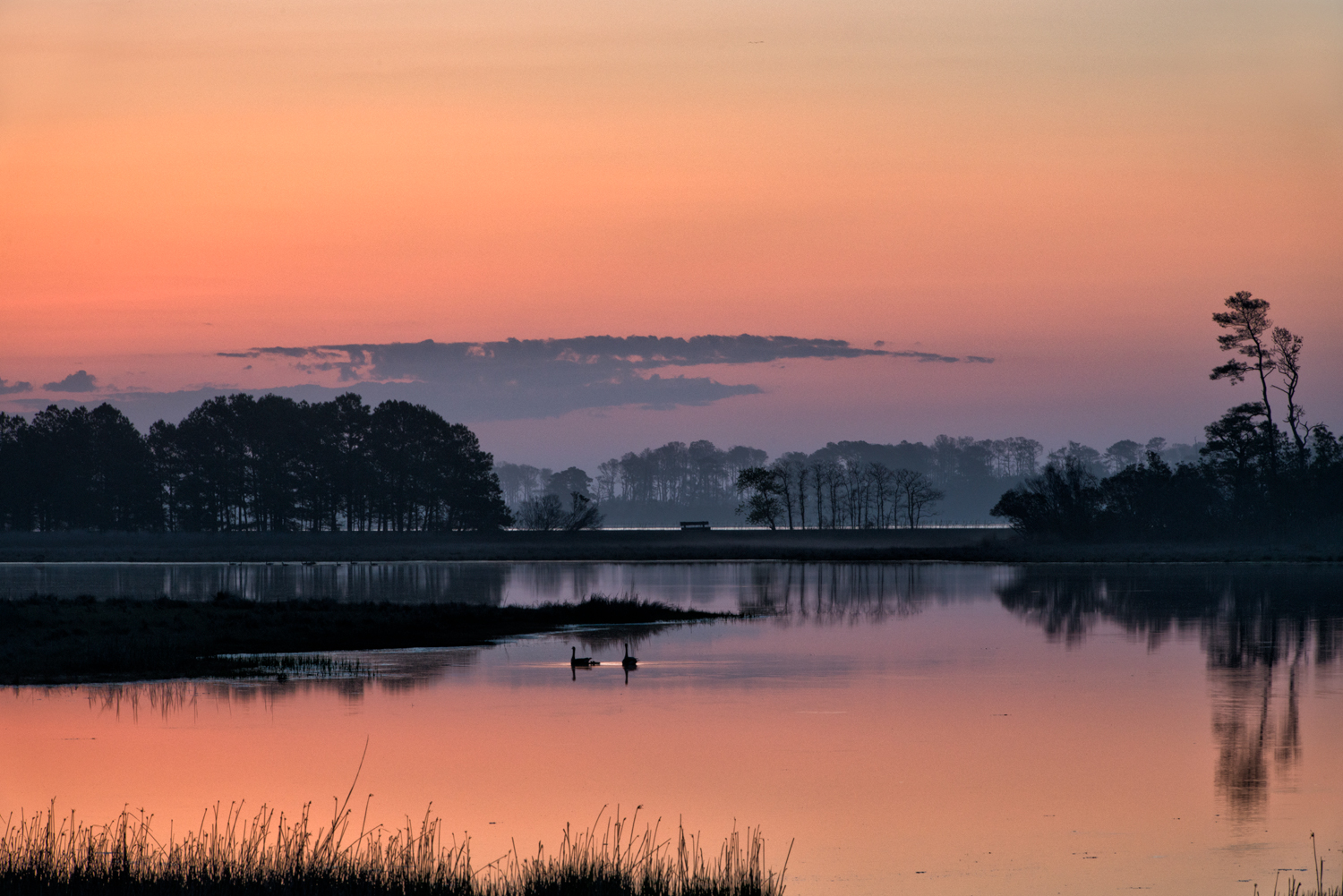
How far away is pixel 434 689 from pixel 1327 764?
56.3ft

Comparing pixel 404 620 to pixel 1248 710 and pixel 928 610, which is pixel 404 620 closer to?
pixel 928 610

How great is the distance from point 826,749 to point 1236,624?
26.0 metres

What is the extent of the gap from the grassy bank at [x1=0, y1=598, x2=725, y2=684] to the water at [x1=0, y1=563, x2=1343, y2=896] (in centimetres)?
209

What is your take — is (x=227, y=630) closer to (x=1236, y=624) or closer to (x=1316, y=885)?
(x=1316, y=885)

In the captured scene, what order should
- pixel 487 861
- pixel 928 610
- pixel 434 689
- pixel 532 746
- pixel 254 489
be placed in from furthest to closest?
pixel 254 489 → pixel 928 610 → pixel 434 689 → pixel 532 746 → pixel 487 861

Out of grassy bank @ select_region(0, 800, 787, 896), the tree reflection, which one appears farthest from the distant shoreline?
grassy bank @ select_region(0, 800, 787, 896)

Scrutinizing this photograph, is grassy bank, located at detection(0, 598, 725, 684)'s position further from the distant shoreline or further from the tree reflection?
the distant shoreline

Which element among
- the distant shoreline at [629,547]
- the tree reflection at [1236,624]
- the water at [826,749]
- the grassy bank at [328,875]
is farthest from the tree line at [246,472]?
the grassy bank at [328,875]

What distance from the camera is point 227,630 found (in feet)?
124

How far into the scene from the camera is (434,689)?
28.8 metres

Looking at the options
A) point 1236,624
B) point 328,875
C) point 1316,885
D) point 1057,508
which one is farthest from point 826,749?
point 1057,508

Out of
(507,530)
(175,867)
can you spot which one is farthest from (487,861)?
(507,530)

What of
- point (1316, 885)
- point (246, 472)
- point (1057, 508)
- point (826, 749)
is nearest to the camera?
point (1316, 885)

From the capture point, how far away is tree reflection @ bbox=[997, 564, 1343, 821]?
21.1 m
